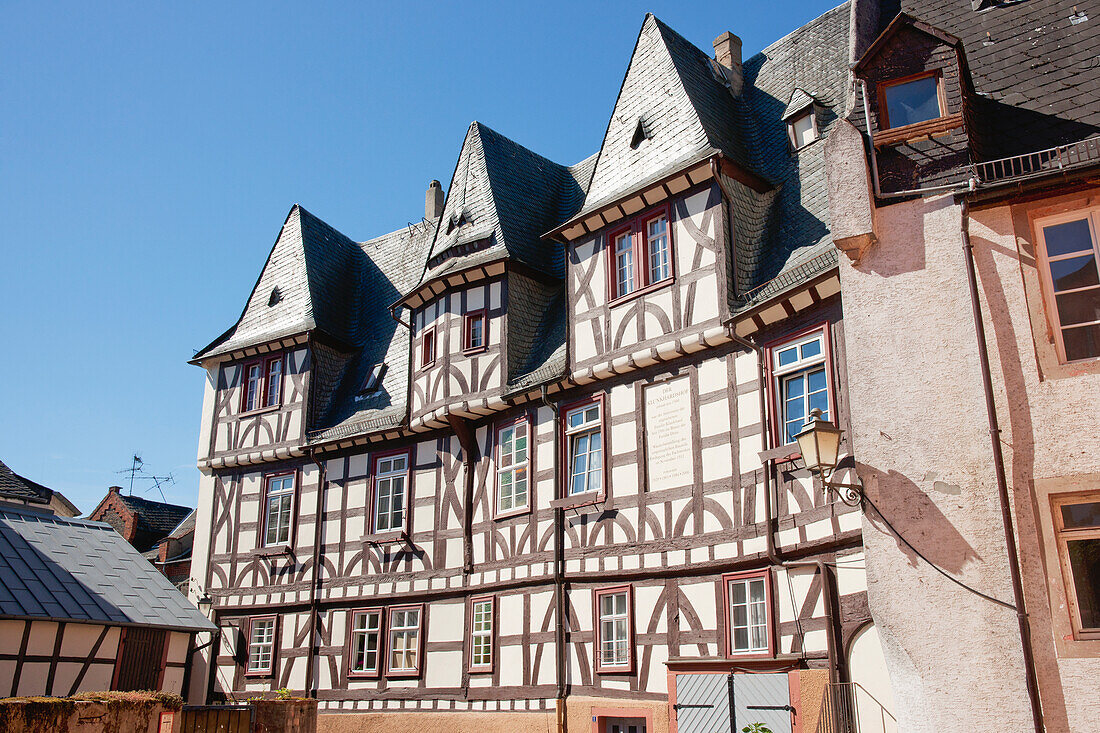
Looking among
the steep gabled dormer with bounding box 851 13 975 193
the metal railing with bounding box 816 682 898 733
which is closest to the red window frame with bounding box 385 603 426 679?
the metal railing with bounding box 816 682 898 733

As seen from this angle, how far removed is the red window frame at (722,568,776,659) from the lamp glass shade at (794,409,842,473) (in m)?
3.21

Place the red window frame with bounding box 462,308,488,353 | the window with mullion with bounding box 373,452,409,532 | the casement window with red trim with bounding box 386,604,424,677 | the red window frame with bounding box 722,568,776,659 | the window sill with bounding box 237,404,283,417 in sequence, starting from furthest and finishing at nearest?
the window sill with bounding box 237,404,283,417
the window with mullion with bounding box 373,452,409,532
the red window frame with bounding box 462,308,488,353
the casement window with red trim with bounding box 386,604,424,677
the red window frame with bounding box 722,568,776,659

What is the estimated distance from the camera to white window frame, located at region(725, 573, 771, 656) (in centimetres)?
1337

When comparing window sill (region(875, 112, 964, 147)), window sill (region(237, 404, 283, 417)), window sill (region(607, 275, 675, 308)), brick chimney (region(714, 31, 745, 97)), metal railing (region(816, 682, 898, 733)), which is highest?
brick chimney (region(714, 31, 745, 97))

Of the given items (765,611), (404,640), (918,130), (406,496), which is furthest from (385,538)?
(918,130)

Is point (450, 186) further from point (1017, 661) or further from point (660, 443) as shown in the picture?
point (1017, 661)

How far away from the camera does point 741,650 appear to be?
1370 cm

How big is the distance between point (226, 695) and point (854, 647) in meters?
15.0

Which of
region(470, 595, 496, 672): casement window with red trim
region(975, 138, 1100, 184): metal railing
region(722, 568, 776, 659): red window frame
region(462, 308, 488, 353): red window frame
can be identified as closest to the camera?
region(975, 138, 1100, 184): metal railing

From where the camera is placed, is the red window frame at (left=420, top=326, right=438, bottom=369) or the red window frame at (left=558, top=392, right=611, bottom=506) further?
the red window frame at (left=420, top=326, right=438, bottom=369)

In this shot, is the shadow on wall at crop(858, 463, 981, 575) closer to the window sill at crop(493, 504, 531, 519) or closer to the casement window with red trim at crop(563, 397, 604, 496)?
the casement window with red trim at crop(563, 397, 604, 496)

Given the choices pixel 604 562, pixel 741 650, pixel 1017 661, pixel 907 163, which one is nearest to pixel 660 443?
pixel 604 562

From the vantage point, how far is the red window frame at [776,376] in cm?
1277

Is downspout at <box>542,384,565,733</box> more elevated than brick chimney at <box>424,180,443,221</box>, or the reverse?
brick chimney at <box>424,180,443,221</box>
